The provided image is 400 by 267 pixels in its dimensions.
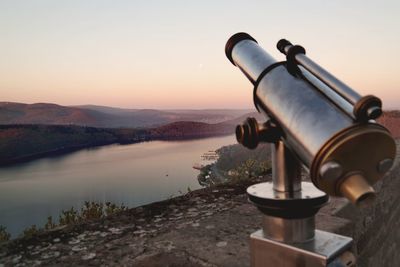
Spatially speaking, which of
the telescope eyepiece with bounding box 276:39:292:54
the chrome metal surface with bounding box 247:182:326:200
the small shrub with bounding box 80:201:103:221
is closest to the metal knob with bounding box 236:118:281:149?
the chrome metal surface with bounding box 247:182:326:200

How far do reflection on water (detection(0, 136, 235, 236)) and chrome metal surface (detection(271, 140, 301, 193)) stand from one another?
2453 centimetres

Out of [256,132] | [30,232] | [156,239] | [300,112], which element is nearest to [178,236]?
[156,239]

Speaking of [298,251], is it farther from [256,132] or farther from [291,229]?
[256,132]

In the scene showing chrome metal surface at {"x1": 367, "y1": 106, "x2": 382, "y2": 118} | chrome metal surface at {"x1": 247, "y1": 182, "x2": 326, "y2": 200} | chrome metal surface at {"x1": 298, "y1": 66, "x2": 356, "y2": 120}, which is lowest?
chrome metal surface at {"x1": 247, "y1": 182, "x2": 326, "y2": 200}

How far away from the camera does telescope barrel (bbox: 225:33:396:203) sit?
799 mm

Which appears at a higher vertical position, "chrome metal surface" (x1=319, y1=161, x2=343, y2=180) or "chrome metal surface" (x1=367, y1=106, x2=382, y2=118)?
"chrome metal surface" (x1=367, y1=106, x2=382, y2=118)

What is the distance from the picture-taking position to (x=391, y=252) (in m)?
3.40

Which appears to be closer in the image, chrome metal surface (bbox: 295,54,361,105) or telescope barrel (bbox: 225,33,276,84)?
chrome metal surface (bbox: 295,54,361,105)

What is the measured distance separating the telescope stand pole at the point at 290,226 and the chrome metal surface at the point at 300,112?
0.13 metres

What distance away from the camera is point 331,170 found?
792mm

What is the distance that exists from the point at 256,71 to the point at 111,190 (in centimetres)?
4351

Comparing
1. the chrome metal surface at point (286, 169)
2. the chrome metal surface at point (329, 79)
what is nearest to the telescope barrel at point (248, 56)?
the chrome metal surface at point (329, 79)

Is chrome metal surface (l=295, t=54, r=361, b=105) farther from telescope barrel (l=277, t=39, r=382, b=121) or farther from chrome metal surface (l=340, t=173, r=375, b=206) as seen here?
chrome metal surface (l=340, t=173, r=375, b=206)

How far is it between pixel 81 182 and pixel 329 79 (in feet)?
157
